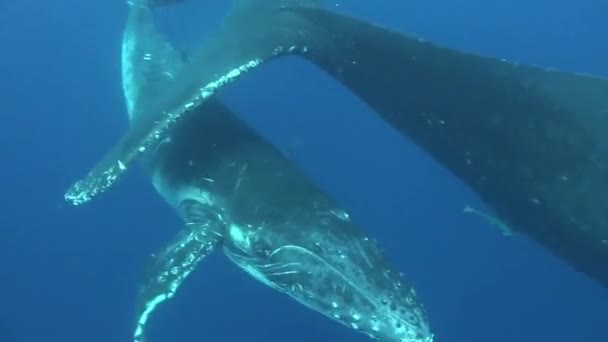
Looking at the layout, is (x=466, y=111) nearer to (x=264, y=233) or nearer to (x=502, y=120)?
(x=502, y=120)

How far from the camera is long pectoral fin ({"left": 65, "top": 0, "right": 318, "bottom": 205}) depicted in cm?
698

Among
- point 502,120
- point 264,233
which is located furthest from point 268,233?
point 502,120

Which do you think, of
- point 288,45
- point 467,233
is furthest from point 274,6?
point 467,233

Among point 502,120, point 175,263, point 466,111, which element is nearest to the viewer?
point 502,120

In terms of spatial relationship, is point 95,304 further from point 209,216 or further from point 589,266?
point 589,266

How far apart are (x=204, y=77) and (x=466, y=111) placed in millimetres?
2944

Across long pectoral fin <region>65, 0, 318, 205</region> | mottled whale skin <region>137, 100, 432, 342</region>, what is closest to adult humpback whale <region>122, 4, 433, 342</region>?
mottled whale skin <region>137, 100, 432, 342</region>

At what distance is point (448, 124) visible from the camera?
23.0 feet

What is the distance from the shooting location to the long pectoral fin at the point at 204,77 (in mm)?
6984

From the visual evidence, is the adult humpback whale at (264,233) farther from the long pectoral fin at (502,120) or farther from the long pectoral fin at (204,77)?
the long pectoral fin at (502,120)

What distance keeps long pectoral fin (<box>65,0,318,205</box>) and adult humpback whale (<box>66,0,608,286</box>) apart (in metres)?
0.02

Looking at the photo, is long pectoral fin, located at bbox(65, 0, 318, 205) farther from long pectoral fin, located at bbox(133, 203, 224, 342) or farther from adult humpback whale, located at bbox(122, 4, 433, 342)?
long pectoral fin, located at bbox(133, 203, 224, 342)

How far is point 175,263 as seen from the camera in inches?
302

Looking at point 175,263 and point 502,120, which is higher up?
point 502,120
